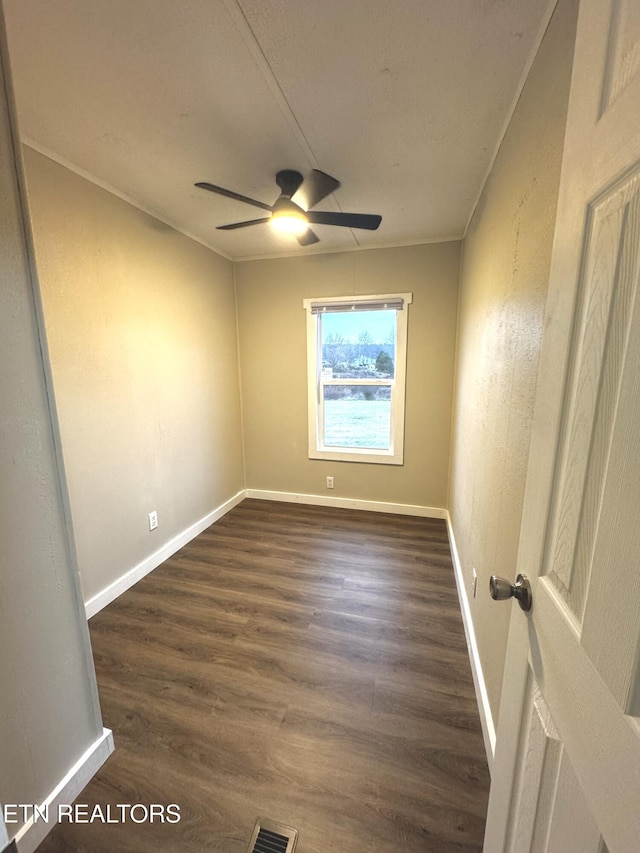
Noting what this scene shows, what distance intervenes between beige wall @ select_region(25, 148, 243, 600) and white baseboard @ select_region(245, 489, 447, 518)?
72cm

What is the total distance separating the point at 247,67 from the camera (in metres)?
1.24

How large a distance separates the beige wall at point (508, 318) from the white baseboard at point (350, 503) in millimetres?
1198

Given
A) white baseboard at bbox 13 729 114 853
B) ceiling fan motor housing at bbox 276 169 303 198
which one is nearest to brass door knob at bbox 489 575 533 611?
white baseboard at bbox 13 729 114 853

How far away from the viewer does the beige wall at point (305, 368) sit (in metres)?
2.96

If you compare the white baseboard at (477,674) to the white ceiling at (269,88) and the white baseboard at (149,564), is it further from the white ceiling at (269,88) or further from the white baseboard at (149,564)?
the white ceiling at (269,88)

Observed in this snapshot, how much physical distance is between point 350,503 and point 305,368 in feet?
4.80

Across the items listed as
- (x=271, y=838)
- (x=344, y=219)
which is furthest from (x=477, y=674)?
(x=344, y=219)

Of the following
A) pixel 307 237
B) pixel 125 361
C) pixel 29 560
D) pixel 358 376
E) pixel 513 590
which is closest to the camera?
pixel 513 590

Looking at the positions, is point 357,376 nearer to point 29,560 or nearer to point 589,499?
point 29,560

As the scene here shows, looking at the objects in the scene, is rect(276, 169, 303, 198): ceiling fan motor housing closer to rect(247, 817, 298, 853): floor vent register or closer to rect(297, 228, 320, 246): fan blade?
rect(297, 228, 320, 246): fan blade

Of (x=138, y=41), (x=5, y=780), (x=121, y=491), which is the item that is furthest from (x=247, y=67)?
(x=5, y=780)

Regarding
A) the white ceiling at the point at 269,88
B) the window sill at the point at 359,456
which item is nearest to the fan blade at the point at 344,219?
the white ceiling at the point at 269,88

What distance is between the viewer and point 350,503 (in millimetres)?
3504

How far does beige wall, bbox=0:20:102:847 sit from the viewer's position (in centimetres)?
91
